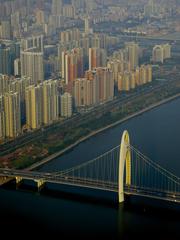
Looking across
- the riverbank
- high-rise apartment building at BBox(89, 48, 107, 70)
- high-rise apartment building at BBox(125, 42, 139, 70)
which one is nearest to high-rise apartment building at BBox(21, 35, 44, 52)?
high-rise apartment building at BBox(89, 48, 107, 70)

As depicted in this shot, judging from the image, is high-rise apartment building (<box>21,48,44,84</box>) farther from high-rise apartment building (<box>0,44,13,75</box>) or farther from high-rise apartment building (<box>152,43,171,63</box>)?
high-rise apartment building (<box>152,43,171,63</box>)

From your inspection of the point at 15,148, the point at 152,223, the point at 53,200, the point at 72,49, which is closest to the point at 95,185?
the point at 53,200

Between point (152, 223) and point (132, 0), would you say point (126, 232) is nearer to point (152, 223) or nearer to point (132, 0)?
point (152, 223)

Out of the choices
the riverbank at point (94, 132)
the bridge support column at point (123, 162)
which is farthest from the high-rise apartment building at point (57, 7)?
the bridge support column at point (123, 162)

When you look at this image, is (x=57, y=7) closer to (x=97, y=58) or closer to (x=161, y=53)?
(x=161, y=53)

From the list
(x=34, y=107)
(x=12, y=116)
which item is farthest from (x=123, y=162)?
(x=34, y=107)

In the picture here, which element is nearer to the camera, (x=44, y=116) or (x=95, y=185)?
(x=95, y=185)

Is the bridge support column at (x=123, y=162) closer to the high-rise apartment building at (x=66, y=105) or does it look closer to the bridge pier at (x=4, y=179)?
the bridge pier at (x=4, y=179)

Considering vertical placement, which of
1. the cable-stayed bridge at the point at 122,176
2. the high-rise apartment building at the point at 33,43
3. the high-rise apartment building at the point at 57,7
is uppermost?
the high-rise apartment building at the point at 57,7
